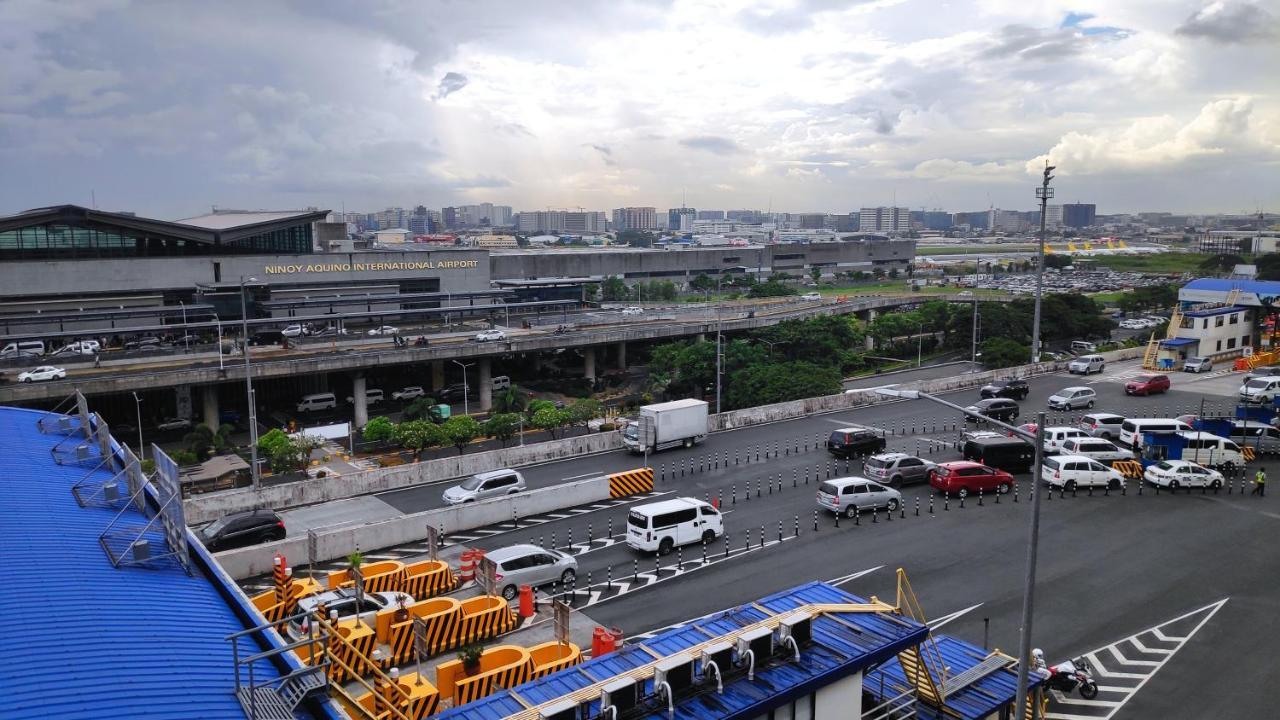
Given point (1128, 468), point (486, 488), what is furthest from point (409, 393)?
point (1128, 468)

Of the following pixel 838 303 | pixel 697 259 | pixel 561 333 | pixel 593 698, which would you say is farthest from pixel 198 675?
pixel 697 259

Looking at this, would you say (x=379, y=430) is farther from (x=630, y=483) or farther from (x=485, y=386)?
(x=485, y=386)

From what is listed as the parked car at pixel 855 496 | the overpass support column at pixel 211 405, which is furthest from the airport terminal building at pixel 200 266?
the parked car at pixel 855 496

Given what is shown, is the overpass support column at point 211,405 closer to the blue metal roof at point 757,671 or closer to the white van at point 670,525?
the white van at point 670,525

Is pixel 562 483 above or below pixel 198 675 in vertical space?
below

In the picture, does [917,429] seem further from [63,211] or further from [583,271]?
[583,271]

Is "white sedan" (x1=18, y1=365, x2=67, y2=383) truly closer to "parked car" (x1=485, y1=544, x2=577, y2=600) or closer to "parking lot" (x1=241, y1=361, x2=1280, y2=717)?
"parking lot" (x1=241, y1=361, x2=1280, y2=717)
